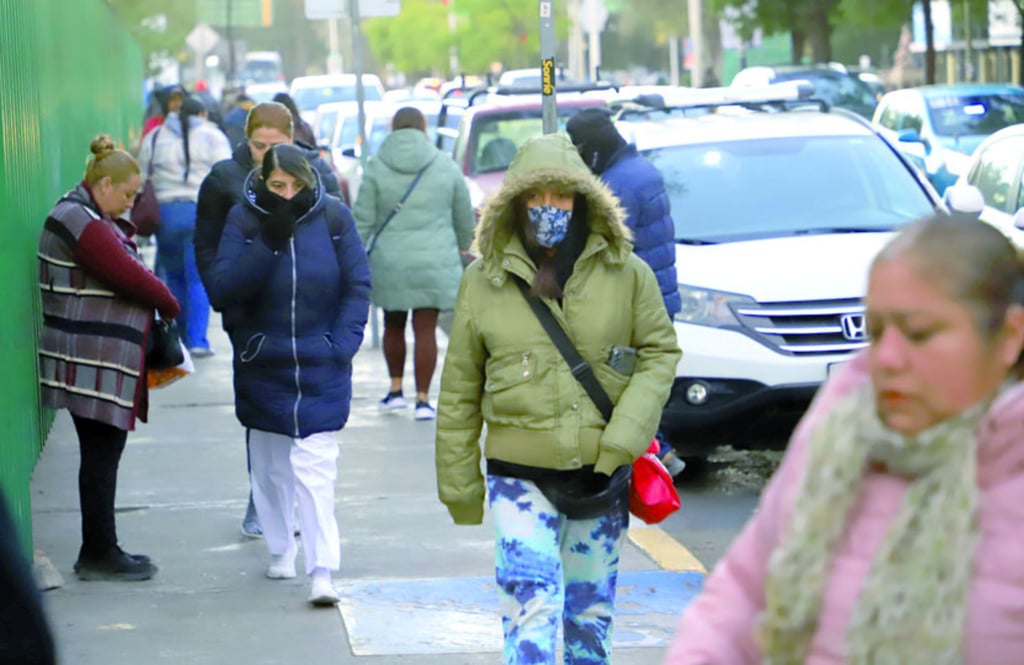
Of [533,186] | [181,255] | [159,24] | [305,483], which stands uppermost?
[159,24]

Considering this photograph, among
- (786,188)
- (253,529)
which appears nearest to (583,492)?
(253,529)

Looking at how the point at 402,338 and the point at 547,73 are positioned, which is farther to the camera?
the point at 402,338

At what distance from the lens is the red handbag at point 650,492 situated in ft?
17.7

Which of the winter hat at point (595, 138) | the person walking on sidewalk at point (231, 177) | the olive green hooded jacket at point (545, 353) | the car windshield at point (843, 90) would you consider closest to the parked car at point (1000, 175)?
the winter hat at point (595, 138)

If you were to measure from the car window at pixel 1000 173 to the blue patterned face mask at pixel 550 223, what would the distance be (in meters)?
7.02

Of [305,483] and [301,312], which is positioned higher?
[301,312]

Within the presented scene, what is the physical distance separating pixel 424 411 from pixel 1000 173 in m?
3.78

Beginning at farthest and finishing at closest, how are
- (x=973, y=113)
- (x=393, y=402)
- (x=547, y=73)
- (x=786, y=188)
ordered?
1. (x=973, y=113)
2. (x=393, y=402)
3. (x=786, y=188)
4. (x=547, y=73)

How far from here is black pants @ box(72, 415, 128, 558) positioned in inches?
295

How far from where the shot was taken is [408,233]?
11688 millimetres

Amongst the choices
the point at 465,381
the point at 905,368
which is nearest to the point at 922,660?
the point at 905,368

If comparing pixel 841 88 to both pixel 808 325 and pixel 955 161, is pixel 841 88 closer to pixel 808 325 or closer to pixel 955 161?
pixel 955 161

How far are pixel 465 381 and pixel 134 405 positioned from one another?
2.49 m

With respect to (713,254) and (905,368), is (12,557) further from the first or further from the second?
(713,254)
